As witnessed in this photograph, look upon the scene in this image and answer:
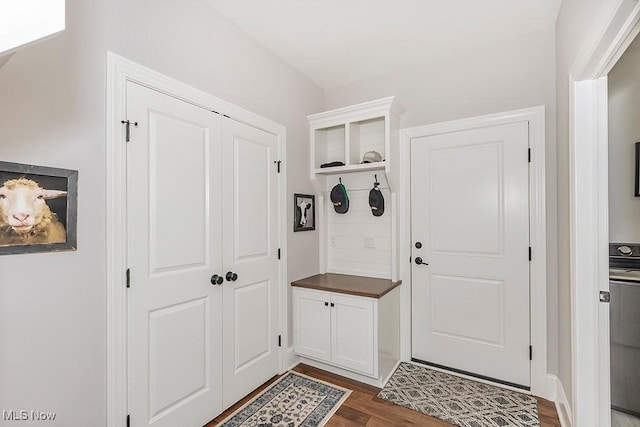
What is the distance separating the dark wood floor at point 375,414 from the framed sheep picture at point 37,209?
58.7 inches

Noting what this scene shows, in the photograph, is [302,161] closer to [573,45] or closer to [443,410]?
[573,45]

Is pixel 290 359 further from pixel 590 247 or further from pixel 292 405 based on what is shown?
pixel 590 247

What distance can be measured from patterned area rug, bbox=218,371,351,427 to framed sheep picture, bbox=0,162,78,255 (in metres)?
1.51

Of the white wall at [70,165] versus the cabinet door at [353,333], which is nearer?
the white wall at [70,165]

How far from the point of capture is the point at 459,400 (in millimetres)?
2207

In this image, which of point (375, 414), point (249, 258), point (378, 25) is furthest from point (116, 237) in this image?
point (378, 25)

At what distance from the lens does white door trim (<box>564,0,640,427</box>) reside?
157cm

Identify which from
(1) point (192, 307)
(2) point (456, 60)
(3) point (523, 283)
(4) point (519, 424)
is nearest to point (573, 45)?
Answer: (2) point (456, 60)

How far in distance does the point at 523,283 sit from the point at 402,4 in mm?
2218

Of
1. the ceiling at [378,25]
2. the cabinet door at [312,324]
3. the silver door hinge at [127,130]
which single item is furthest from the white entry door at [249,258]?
the ceiling at [378,25]

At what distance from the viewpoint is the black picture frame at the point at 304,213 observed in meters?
2.82

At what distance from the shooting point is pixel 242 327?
2258 millimetres

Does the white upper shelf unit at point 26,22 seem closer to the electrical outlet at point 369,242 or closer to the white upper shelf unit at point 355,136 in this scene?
the white upper shelf unit at point 355,136

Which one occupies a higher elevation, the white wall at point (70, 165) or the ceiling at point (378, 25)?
the ceiling at point (378, 25)
